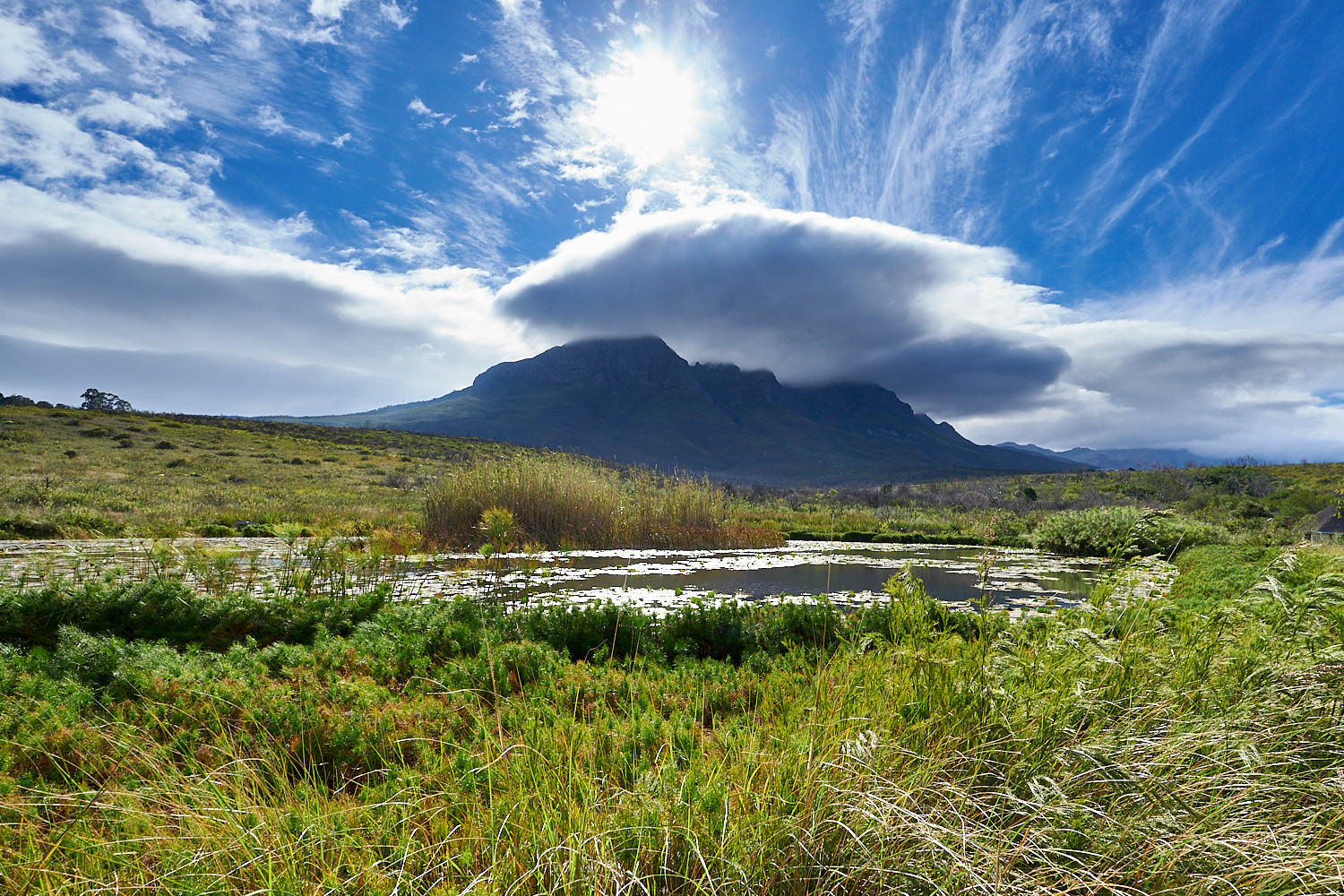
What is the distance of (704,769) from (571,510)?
41.5 feet

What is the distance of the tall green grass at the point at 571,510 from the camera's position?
1445cm

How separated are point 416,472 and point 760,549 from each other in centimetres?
2407

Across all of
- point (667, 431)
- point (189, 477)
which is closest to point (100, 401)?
point (189, 477)

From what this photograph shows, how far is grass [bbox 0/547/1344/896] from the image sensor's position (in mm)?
2061

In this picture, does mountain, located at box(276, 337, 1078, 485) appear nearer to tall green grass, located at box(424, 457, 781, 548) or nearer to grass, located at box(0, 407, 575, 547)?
grass, located at box(0, 407, 575, 547)

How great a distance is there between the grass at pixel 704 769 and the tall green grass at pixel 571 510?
978cm

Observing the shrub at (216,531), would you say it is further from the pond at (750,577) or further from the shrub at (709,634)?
the shrub at (709,634)

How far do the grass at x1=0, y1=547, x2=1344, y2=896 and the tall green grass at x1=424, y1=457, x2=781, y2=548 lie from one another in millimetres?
9777

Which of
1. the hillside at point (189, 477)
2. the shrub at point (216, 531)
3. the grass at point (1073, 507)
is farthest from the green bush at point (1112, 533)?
the shrub at point (216, 531)

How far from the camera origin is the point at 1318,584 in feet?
11.6

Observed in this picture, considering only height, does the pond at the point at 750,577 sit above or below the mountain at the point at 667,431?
below

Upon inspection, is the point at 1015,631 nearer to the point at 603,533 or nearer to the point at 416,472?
the point at 603,533

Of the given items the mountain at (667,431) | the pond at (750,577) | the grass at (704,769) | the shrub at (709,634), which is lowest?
the pond at (750,577)

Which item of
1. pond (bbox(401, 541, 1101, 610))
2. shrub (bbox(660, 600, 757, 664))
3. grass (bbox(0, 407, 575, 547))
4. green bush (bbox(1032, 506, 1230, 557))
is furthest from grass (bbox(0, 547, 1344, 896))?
green bush (bbox(1032, 506, 1230, 557))
